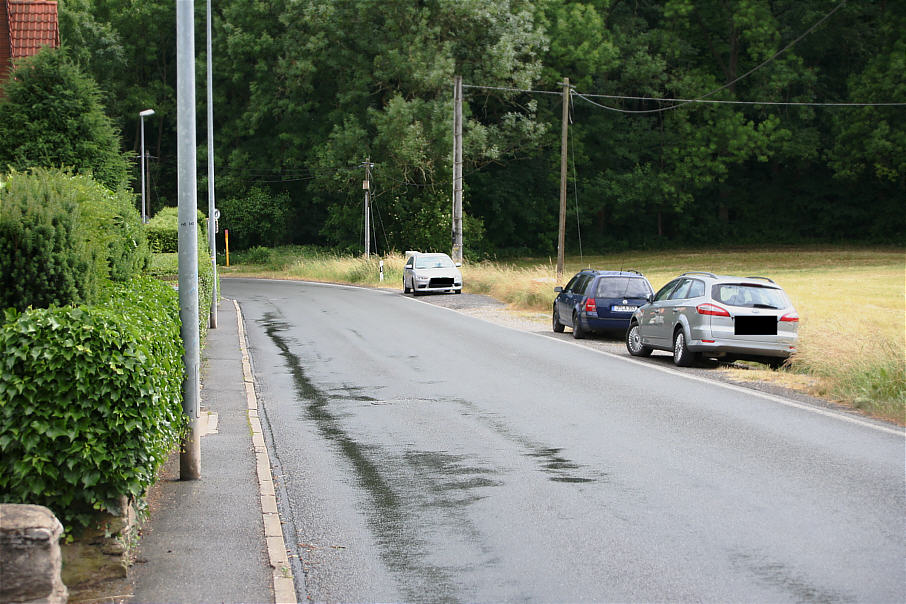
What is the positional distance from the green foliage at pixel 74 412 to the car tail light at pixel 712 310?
12.1 meters

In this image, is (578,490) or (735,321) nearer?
(578,490)

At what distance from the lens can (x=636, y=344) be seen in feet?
64.2

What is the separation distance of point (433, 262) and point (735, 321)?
24.1 m

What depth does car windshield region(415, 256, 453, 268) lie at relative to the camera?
39875 millimetres

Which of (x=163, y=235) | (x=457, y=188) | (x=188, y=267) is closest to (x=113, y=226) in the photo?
(x=188, y=267)

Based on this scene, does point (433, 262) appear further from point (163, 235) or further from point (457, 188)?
point (163, 235)

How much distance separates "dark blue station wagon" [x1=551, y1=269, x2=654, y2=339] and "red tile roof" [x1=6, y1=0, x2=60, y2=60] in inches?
622

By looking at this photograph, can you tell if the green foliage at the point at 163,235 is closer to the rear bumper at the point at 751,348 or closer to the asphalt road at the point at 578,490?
the asphalt road at the point at 578,490

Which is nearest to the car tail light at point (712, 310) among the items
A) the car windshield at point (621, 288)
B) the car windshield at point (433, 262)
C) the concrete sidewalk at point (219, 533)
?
the car windshield at point (621, 288)

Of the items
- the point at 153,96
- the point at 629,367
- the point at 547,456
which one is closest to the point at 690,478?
the point at 547,456

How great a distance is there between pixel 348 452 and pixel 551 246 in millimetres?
67910

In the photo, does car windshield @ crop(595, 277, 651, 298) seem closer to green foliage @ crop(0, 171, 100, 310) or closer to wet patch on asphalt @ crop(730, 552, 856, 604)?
green foliage @ crop(0, 171, 100, 310)

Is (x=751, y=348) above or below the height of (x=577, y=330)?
above

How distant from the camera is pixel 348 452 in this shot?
33.7 ft
